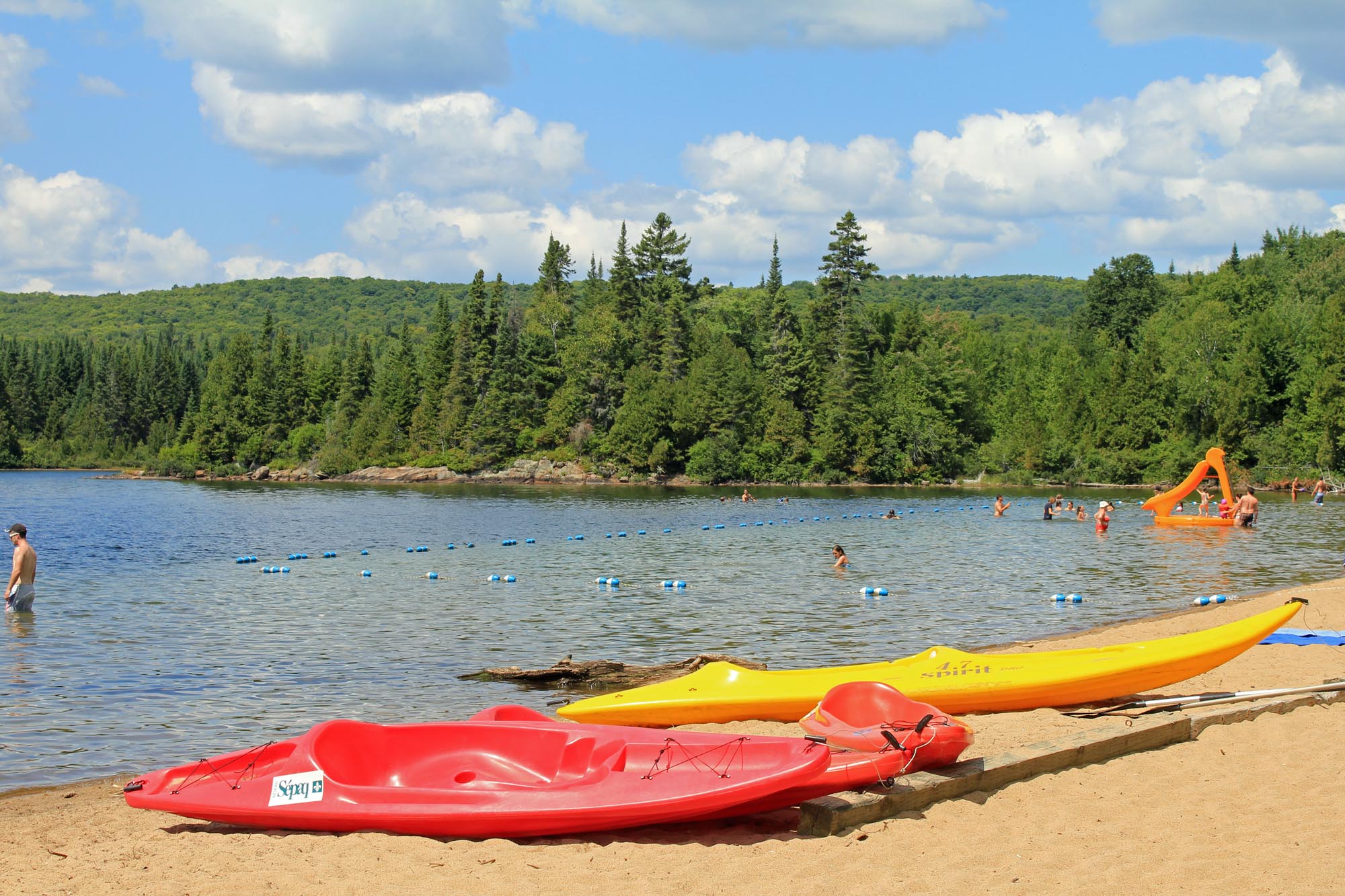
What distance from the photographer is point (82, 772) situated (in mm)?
10039

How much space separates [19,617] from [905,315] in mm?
87086

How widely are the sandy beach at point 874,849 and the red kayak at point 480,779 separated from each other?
0.52ft

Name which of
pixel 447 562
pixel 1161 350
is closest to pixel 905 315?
pixel 1161 350

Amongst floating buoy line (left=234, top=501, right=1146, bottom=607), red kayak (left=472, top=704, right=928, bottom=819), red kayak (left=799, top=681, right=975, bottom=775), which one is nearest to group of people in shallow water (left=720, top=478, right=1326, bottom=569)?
floating buoy line (left=234, top=501, right=1146, bottom=607)

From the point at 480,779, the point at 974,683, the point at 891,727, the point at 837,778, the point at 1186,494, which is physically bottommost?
the point at 480,779

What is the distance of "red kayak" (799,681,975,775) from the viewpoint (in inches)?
303

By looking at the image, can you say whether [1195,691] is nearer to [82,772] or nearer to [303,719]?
[303,719]

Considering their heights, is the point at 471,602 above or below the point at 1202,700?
below

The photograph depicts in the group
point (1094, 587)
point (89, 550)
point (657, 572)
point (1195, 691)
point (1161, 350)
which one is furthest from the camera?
point (1161, 350)

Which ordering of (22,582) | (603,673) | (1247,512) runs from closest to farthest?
(603,673) → (22,582) → (1247,512)

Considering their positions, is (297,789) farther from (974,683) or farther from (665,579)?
(665,579)

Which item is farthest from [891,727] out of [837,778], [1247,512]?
[1247,512]

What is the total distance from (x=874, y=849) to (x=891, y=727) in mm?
1390

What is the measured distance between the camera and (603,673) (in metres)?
13.9
